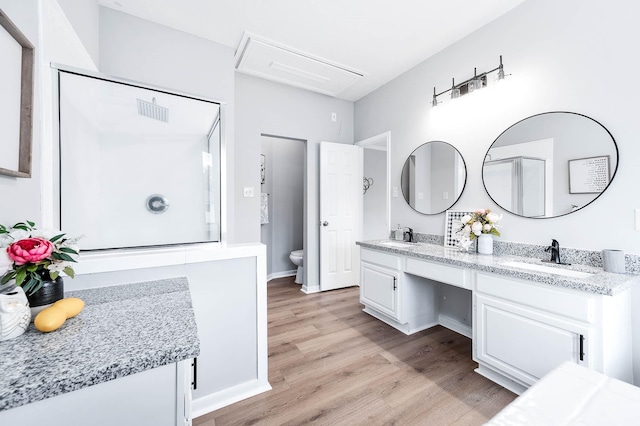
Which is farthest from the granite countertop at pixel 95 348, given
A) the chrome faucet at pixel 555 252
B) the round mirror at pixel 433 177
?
the round mirror at pixel 433 177

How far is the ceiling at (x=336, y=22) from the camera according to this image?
6.97 ft

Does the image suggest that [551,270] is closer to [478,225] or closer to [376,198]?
[478,225]

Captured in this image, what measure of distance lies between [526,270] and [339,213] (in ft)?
7.91

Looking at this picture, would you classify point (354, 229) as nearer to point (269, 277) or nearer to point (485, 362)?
point (269, 277)

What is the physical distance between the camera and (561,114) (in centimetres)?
188

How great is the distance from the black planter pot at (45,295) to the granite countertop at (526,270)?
2.18m

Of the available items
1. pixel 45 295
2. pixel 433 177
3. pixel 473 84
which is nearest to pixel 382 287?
pixel 433 177

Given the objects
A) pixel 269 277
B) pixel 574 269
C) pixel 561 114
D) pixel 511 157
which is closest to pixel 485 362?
pixel 574 269

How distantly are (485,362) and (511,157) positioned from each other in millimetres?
1566

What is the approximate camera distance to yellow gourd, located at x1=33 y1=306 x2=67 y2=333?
0.74 m

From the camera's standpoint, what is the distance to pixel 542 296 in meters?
1.52

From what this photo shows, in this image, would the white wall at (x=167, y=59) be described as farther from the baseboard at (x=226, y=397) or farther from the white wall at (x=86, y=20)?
the baseboard at (x=226, y=397)

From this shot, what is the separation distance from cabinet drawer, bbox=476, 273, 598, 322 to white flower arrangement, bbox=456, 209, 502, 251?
474mm

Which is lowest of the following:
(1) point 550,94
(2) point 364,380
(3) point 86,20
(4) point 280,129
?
(2) point 364,380
